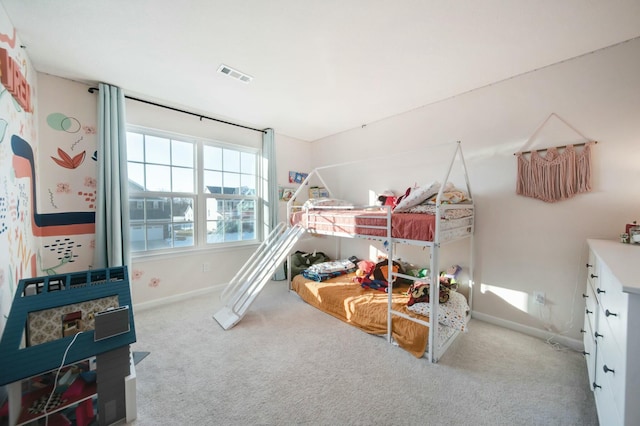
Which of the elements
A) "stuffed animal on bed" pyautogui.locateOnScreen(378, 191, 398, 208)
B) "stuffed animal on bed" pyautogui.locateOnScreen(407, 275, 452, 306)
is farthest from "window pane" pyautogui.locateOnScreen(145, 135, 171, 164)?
"stuffed animal on bed" pyautogui.locateOnScreen(407, 275, 452, 306)

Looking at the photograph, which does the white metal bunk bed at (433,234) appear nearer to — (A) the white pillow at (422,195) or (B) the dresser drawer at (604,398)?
(A) the white pillow at (422,195)

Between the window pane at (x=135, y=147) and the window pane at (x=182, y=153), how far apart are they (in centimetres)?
33

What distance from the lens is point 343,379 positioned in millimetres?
1688

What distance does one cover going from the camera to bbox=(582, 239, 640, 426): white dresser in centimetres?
83

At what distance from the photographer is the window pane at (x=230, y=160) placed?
3.55m

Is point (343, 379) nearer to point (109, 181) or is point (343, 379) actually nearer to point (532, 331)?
point (532, 331)

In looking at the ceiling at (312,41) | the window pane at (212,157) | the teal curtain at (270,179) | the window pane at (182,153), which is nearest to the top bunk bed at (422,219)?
the ceiling at (312,41)

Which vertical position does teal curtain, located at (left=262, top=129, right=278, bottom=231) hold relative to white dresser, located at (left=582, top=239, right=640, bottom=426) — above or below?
above

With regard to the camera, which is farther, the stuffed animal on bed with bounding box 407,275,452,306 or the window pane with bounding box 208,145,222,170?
the window pane with bounding box 208,145,222,170

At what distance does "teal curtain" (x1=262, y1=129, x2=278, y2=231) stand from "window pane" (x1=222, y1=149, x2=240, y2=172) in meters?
0.42

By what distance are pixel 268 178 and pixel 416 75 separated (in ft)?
8.11

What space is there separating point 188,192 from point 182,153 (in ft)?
1.75

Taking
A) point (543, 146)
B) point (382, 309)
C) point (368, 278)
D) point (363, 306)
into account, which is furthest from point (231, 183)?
point (543, 146)

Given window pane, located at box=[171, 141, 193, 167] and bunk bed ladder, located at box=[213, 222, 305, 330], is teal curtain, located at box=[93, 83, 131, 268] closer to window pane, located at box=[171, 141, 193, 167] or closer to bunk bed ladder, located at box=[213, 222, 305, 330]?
window pane, located at box=[171, 141, 193, 167]
